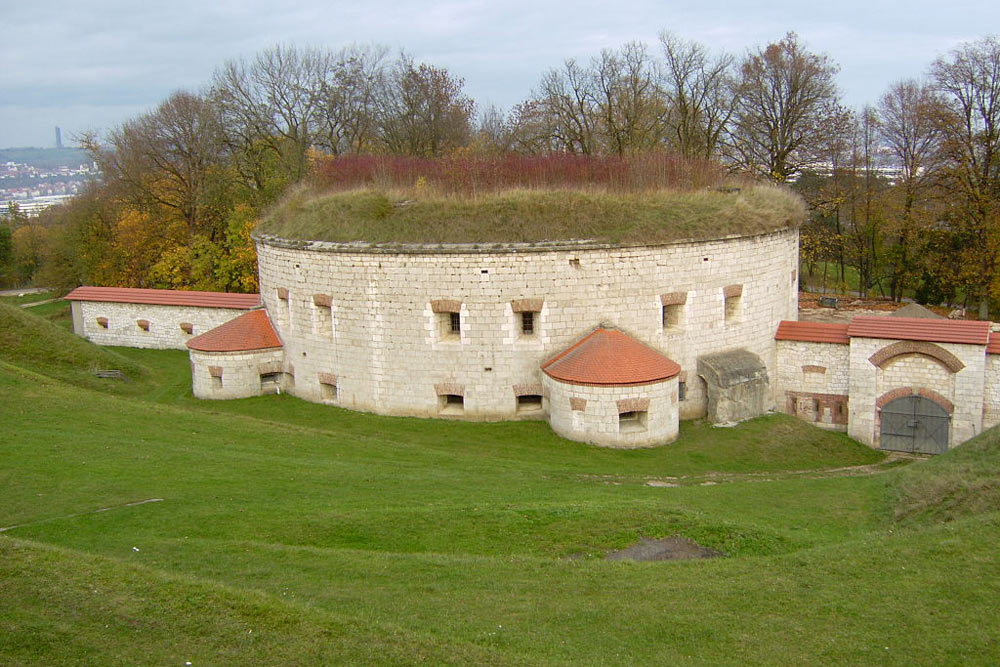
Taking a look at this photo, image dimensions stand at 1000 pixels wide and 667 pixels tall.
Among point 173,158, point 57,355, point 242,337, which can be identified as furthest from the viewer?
point 173,158

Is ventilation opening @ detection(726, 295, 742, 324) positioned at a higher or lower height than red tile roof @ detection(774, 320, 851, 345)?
higher

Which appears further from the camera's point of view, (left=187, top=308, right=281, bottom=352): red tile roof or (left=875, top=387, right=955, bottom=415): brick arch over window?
(left=187, top=308, right=281, bottom=352): red tile roof

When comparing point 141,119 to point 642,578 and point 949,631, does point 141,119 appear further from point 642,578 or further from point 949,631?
point 949,631

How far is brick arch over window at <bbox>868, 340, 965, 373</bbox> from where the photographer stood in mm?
19234

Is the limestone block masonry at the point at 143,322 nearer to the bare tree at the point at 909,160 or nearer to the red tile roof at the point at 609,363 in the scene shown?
the red tile roof at the point at 609,363

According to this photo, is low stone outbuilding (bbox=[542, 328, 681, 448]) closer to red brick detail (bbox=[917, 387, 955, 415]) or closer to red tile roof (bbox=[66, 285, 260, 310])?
red brick detail (bbox=[917, 387, 955, 415])

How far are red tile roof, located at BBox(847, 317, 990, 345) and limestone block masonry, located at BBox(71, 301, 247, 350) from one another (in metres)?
18.6

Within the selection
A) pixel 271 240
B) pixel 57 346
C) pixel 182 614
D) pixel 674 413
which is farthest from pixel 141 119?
pixel 182 614

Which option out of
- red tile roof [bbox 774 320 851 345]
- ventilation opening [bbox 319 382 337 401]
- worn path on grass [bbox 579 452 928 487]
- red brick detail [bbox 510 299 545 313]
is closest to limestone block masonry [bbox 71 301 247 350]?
ventilation opening [bbox 319 382 337 401]

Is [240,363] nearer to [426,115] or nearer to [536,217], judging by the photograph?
[536,217]

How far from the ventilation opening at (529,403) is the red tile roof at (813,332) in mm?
6472

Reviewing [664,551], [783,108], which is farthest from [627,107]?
[664,551]

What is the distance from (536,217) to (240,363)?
8.68 meters

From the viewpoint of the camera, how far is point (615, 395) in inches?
728
